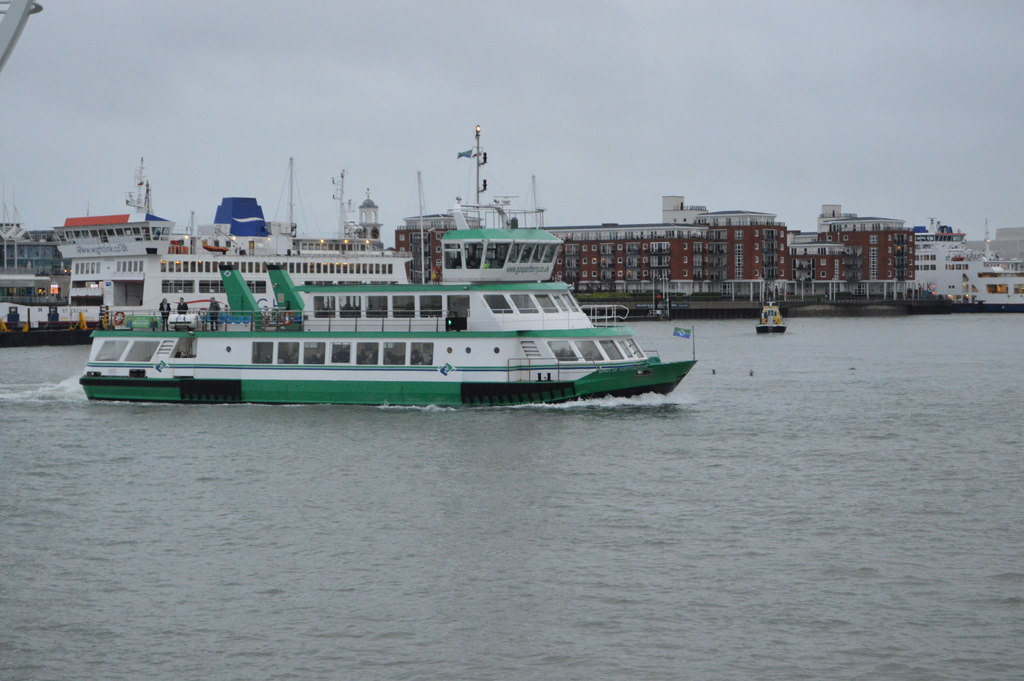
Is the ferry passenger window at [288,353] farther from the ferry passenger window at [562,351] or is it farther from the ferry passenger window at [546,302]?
the ferry passenger window at [562,351]

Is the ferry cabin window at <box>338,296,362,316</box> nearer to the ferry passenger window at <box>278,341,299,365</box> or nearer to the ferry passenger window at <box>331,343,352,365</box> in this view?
the ferry passenger window at <box>331,343,352,365</box>

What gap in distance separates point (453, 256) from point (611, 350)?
6.90 m

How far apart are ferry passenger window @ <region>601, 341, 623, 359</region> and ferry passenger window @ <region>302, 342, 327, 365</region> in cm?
967

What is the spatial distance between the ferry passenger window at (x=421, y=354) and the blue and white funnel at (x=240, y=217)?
59.3 meters

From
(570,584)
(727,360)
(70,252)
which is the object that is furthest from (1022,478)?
(70,252)

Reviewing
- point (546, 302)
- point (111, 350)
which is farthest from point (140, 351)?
point (546, 302)

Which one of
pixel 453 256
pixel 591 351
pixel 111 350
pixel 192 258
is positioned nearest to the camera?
pixel 591 351

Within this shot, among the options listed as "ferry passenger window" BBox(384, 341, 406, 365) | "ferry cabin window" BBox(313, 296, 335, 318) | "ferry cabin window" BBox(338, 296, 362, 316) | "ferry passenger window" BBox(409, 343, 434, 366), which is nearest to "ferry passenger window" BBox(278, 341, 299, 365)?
"ferry cabin window" BBox(313, 296, 335, 318)

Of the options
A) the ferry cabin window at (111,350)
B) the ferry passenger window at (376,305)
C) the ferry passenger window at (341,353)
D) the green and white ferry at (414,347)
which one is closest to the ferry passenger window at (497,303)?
the green and white ferry at (414,347)

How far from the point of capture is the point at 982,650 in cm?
1859

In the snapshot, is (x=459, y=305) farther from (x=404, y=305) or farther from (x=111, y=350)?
(x=111, y=350)

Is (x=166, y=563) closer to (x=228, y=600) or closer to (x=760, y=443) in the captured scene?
(x=228, y=600)

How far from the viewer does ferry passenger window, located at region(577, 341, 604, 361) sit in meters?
42.4

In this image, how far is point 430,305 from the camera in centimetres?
4406
